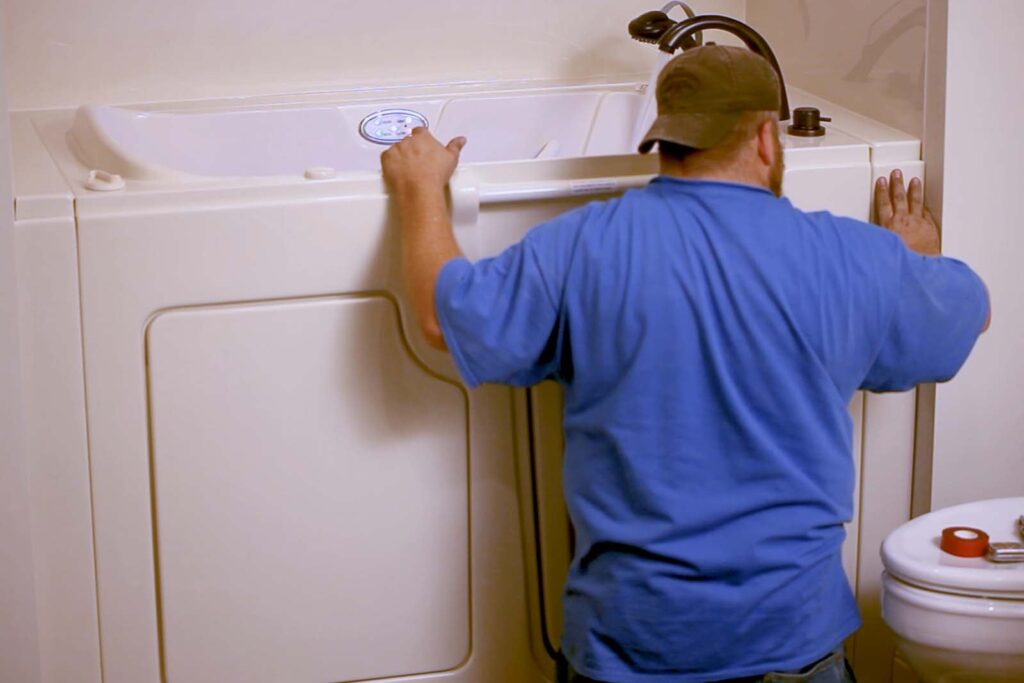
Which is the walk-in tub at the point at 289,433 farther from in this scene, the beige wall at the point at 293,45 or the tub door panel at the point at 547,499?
the beige wall at the point at 293,45

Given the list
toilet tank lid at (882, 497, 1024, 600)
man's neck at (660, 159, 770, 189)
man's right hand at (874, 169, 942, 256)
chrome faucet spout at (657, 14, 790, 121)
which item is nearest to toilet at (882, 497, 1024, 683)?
toilet tank lid at (882, 497, 1024, 600)

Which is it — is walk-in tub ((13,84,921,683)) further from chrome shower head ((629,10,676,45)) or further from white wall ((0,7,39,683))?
chrome shower head ((629,10,676,45))

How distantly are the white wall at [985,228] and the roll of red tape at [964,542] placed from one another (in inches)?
9.0

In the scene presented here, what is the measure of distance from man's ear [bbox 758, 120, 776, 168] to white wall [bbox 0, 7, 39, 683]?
811mm

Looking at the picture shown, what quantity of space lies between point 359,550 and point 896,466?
712mm

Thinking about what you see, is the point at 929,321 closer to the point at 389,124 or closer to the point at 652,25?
the point at 652,25

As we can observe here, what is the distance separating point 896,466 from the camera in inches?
72.2

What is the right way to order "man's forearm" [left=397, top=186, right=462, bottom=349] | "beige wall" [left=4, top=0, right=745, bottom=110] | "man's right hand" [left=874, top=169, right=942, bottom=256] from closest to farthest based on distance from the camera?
"man's forearm" [left=397, top=186, right=462, bottom=349] < "man's right hand" [left=874, top=169, right=942, bottom=256] < "beige wall" [left=4, top=0, right=745, bottom=110]

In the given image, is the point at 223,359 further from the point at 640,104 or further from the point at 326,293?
the point at 640,104

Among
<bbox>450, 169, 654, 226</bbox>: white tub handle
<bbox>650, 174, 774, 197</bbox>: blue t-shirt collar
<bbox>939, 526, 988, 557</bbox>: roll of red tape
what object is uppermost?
<bbox>650, 174, 774, 197</bbox>: blue t-shirt collar

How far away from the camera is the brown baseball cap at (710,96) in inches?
54.0

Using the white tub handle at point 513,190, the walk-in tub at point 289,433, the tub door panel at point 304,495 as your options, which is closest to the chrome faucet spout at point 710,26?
the walk-in tub at point 289,433

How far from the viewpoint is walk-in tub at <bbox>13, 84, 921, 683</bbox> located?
1.59 metres

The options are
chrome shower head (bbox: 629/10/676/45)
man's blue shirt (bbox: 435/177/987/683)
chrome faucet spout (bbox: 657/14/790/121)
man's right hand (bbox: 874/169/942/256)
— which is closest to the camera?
man's blue shirt (bbox: 435/177/987/683)
